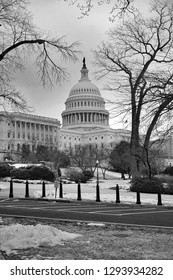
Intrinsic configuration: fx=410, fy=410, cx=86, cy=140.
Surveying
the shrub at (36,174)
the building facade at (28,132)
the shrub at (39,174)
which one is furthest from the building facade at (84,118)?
the shrub at (39,174)

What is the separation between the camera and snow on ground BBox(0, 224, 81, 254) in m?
6.91

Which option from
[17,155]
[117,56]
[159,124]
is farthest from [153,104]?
[17,155]

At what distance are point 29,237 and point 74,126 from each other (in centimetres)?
16668

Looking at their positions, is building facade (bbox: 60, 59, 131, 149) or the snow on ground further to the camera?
building facade (bbox: 60, 59, 131, 149)

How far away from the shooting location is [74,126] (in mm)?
174000

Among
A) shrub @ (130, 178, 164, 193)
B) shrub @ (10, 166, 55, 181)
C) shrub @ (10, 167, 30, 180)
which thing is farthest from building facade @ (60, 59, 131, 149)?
shrub @ (130, 178, 164, 193)

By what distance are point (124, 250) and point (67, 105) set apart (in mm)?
165481

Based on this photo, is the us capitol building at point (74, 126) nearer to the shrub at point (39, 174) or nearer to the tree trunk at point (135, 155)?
the shrub at point (39, 174)

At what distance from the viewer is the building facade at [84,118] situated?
16425 cm

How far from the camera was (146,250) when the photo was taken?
6.82 meters

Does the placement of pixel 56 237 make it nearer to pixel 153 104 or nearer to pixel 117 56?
pixel 153 104

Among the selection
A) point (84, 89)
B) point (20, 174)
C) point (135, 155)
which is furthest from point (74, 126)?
point (135, 155)

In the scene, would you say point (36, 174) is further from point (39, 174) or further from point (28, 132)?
point (28, 132)

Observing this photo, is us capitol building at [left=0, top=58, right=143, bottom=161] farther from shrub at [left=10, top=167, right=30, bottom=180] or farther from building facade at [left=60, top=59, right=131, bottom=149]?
shrub at [left=10, top=167, right=30, bottom=180]
